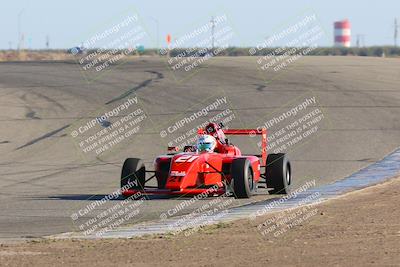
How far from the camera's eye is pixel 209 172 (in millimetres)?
17641

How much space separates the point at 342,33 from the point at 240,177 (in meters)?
125

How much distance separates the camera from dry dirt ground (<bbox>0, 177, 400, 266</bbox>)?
1077 centimetres

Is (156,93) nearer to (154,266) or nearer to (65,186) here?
(65,186)

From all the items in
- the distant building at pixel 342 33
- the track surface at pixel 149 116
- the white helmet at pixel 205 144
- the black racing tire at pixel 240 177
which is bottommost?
the distant building at pixel 342 33

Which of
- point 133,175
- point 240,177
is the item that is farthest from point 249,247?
point 133,175

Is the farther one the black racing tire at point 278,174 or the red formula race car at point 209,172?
the black racing tire at point 278,174

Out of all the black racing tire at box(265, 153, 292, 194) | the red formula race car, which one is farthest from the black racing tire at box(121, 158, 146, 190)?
Result: the black racing tire at box(265, 153, 292, 194)

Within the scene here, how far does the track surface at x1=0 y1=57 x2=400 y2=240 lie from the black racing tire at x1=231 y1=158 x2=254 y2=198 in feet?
0.82

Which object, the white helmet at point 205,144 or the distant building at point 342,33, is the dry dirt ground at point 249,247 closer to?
the white helmet at point 205,144

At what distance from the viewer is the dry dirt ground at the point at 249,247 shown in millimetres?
10773

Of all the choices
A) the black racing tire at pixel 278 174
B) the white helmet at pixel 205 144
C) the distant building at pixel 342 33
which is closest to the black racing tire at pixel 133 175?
the white helmet at pixel 205 144

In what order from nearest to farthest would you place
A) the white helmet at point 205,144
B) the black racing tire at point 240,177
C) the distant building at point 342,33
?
1. the black racing tire at point 240,177
2. the white helmet at point 205,144
3. the distant building at point 342,33

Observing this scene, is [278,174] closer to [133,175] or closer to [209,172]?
[209,172]

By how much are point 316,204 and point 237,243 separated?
13.4ft
